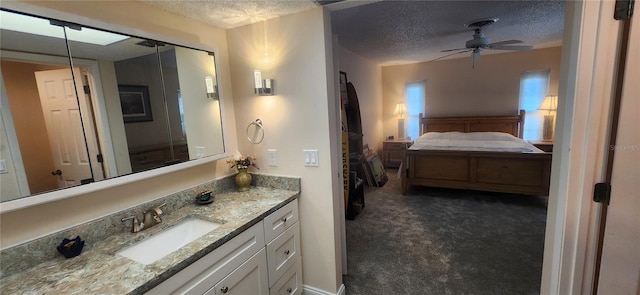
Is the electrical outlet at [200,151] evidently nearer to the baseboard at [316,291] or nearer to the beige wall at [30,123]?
the beige wall at [30,123]

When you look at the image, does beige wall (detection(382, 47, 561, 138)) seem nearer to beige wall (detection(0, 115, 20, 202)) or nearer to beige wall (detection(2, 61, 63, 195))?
beige wall (detection(2, 61, 63, 195))

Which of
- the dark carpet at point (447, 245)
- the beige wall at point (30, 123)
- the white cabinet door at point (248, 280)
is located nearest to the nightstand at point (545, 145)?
the dark carpet at point (447, 245)

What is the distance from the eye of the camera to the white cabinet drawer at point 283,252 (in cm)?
168

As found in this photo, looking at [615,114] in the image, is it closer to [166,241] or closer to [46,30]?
[166,241]

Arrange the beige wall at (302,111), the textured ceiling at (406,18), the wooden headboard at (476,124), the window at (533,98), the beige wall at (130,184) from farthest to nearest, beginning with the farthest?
the wooden headboard at (476,124)
the window at (533,98)
the beige wall at (302,111)
the textured ceiling at (406,18)
the beige wall at (130,184)

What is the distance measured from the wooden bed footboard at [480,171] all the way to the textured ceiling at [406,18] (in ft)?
5.54

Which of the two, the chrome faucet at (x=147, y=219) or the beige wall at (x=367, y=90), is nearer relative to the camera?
the chrome faucet at (x=147, y=219)

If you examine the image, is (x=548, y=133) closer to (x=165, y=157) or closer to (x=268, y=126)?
(x=268, y=126)

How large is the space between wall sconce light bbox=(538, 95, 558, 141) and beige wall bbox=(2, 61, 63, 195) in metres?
6.70

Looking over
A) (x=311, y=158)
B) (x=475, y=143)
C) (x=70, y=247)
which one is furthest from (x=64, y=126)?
(x=475, y=143)

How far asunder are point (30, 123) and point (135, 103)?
0.45 m

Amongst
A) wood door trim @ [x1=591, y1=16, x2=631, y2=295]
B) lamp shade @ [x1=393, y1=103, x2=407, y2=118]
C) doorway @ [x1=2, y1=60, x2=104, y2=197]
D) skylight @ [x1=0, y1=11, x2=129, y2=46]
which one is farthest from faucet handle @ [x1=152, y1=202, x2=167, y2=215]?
lamp shade @ [x1=393, y1=103, x2=407, y2=118]

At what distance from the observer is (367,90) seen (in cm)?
528

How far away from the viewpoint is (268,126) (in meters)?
1.96
